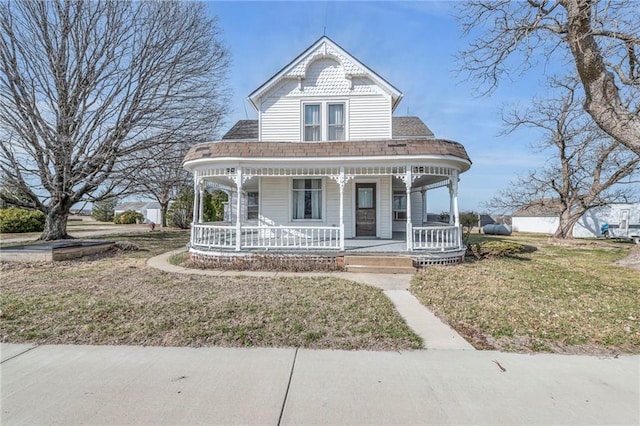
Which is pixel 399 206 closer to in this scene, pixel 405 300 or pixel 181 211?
pixel 405 300

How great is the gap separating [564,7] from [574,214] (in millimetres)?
17921

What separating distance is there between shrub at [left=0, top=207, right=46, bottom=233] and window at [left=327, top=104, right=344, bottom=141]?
25645mm

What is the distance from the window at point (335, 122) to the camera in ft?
43.2

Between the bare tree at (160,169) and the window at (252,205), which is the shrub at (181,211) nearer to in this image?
the bare tree at (160,169)

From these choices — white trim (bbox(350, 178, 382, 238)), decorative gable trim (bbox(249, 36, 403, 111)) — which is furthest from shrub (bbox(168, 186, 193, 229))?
white trim (bbox(350, 178, 382, 238))

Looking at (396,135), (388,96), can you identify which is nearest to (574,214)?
(396,135)

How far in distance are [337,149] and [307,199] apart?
3279 millimetres

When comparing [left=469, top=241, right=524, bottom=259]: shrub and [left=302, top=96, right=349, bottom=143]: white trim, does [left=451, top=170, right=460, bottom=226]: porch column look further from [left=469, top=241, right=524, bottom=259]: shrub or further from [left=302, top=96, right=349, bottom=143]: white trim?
[left=302, top=96, right=349, bottom=143]: white trim

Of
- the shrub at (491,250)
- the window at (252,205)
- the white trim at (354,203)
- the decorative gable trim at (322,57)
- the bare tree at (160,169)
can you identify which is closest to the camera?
the shrub at (491,250)

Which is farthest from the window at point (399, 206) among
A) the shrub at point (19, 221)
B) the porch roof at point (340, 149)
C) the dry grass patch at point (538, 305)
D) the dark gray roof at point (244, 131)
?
the shrub at point (19, 221)

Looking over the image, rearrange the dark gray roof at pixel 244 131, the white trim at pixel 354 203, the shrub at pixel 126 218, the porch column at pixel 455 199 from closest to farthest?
the porch column at pixel 455 199 < the white trim at pixel 354 203 < the dark gray roof at pixel 244 131 < the shrub at pixel 126 218

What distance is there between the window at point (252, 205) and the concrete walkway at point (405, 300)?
476 cm

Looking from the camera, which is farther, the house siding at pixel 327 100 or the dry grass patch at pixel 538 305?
the house siding at pixel 327 100

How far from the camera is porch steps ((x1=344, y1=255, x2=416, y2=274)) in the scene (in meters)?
9.61
